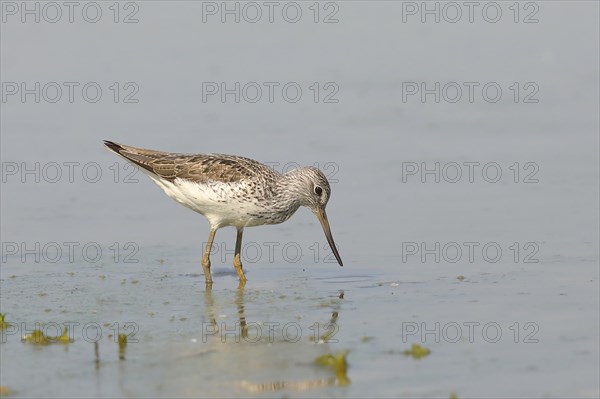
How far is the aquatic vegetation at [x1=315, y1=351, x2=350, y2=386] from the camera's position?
8258 millimetres

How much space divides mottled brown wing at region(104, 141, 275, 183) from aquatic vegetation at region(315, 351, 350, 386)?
4.16m

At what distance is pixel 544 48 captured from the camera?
2055cm

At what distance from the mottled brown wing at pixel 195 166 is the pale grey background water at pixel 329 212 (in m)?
0.95

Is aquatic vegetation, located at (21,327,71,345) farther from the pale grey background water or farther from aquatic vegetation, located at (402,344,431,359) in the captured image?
aquatic vegetation, located at (402,344,431,359)

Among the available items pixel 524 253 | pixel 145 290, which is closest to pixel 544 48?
pixel 524 253

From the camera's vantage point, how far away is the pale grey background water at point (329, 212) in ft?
28.7

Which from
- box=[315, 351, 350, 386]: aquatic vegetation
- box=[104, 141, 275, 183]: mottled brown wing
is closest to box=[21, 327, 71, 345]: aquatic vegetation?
box=[315, 351, 350, 386]: aquatic vegetation

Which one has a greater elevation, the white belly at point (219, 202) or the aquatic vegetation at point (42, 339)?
the white belly at point (219, 202)

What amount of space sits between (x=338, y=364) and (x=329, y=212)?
19.3 feet

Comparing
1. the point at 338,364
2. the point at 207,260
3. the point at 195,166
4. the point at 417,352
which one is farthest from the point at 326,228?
the point at 338,364

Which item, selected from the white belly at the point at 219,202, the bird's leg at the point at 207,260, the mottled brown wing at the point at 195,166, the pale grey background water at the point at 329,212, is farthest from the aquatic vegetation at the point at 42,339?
the mottled brown wing at the point at 195,166

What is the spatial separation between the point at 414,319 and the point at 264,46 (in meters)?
11.4

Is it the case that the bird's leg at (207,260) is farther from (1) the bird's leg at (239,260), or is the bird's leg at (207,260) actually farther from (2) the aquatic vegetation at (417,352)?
(2) the aquatic vegetation at (417,352)

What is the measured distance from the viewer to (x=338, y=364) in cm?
833
